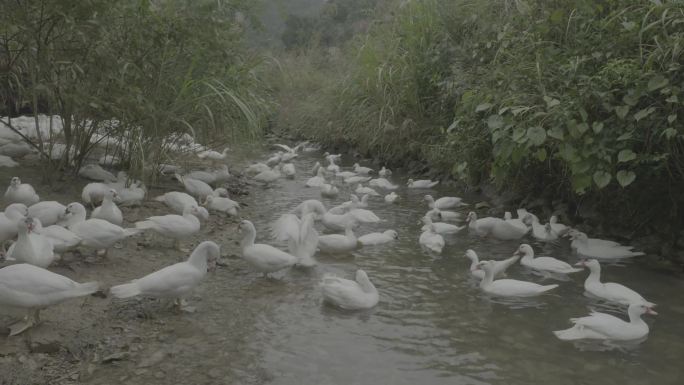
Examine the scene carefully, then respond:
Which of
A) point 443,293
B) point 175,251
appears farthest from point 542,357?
point 175,251

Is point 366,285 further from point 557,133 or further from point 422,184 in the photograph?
point 422,184

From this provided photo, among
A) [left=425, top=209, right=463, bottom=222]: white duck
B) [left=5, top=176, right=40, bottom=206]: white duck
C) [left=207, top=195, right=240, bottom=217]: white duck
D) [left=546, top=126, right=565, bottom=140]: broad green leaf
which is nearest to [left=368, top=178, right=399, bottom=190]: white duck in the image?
[left=425, top=209, right=463, bottom=222]: white duck

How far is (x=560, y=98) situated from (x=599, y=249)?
1.90 meters

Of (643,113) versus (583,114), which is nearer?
(643,113)

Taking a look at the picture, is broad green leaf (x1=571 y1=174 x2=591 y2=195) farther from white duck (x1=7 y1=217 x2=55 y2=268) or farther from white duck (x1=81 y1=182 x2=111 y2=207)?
white duck (x1=81 y1=182 x2=111 y2=207)

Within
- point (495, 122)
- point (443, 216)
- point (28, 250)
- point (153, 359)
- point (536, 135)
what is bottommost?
point (153, 359)

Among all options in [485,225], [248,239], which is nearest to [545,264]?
[485,225]

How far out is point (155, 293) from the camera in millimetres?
4840

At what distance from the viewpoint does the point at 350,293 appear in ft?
17.7

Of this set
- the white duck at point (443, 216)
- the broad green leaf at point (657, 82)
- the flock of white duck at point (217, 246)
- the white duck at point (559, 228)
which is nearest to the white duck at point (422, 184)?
the flock of white duck at point (217, 246)

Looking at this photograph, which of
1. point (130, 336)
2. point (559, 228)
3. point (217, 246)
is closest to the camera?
point (130, 336)

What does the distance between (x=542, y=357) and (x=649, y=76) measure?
11.3 feet

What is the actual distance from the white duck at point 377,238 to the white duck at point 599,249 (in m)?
2.31

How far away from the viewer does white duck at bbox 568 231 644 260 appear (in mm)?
7070
